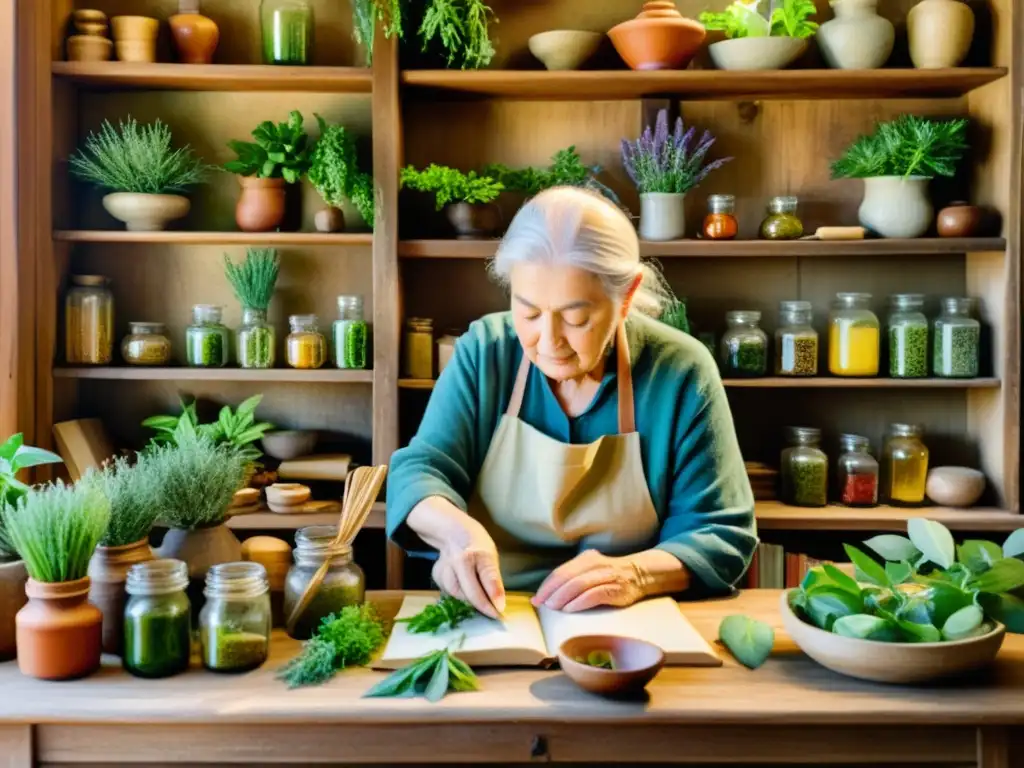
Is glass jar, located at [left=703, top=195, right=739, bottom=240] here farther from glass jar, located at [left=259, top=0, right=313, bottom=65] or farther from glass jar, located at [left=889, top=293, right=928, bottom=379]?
glass jar, located at [left=259, top=0, right=313, bottom=65]

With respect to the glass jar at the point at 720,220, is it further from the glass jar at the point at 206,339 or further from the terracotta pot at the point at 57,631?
the terracotta pot at the point at 57,631

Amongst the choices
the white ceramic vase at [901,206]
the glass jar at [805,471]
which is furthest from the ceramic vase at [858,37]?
the glass jar at [805,471]

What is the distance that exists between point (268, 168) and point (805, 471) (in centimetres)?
182

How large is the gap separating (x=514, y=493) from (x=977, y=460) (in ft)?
6.14

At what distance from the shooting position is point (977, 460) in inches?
128

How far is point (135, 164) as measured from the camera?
310 cm

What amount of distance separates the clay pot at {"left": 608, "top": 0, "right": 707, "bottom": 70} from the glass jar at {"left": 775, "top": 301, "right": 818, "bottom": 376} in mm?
794

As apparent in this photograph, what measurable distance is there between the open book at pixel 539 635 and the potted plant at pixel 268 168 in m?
1.77

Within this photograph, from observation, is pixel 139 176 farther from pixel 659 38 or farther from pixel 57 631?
pixel 57 631

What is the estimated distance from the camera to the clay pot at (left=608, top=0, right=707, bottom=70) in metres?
2.97

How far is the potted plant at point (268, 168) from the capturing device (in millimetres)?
3127

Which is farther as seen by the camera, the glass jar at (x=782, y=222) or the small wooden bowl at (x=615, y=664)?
the glass jar at (x=782, y=222)

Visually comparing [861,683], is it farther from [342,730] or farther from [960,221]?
[960,221]

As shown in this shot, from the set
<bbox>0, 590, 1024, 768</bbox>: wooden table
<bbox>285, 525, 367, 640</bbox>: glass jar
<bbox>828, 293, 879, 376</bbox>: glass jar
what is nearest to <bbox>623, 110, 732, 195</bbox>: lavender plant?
<bbox>828, 293, 879, 376</bbox>: glass jar
